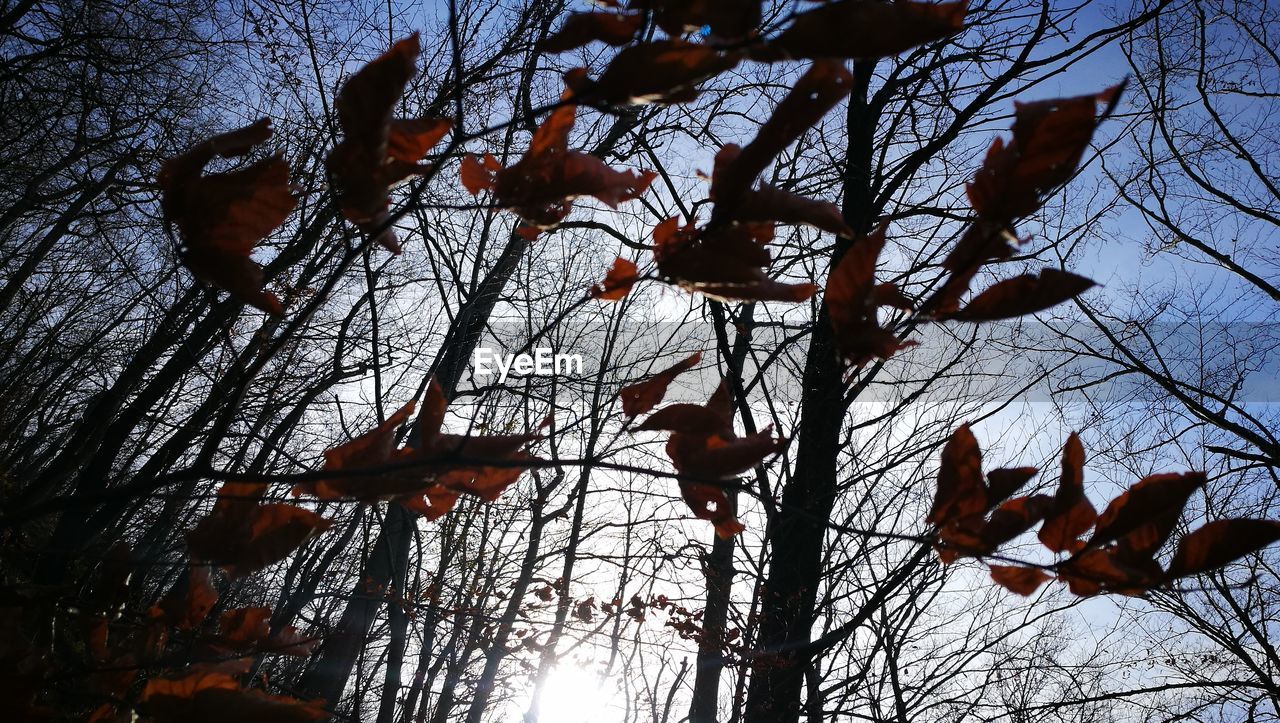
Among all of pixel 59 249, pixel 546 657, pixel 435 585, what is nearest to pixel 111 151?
pixel 59 249

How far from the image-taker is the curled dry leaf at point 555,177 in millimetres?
684

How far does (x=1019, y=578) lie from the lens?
0.73m

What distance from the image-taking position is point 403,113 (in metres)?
2.84

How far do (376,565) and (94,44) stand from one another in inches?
143

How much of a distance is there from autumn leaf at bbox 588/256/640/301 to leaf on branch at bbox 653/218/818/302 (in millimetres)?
108

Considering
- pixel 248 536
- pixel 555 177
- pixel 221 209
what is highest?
pixel 555 177

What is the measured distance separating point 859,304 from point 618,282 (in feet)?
0.88

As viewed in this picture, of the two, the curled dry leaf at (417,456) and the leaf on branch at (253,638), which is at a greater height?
the curled dry leaf at (417,456)

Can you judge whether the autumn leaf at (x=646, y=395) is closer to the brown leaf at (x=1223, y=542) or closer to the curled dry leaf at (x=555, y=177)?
the curled dry leaf at (x=555, y=177)

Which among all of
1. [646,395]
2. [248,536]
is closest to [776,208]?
[646,395]

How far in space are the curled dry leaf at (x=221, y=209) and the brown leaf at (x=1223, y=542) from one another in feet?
2.99

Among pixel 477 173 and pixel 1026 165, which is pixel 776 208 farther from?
pixel 477 173

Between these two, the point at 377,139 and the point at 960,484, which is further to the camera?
the point at 960,484

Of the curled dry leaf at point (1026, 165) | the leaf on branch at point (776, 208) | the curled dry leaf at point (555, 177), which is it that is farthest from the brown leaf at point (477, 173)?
the curled dry leaf at point (1026, 165)
